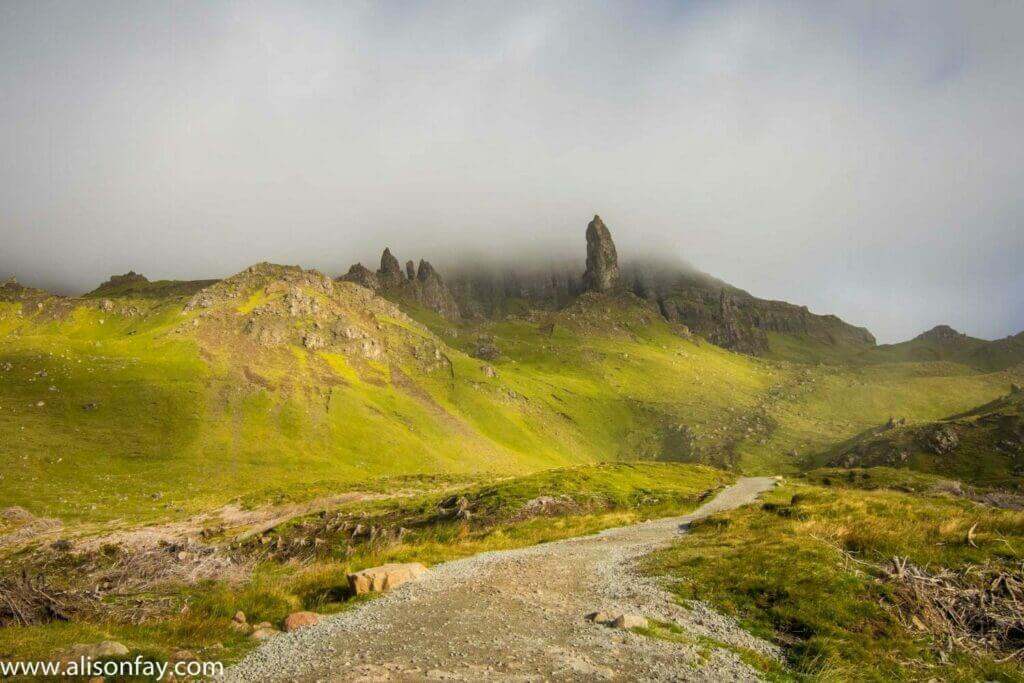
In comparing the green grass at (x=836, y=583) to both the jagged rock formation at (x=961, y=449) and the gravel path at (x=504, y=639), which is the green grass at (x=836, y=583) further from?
the jagged rock formation at (x=961, y=449)

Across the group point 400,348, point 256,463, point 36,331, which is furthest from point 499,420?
point 36,331

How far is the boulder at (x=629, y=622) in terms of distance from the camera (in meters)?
14.6

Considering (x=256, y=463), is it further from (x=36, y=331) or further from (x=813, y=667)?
(x=36, y=331)

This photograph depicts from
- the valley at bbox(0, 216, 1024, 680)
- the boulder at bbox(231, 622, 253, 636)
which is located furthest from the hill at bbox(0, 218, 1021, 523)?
the boulder at bbox(231, 622, 253, 636)

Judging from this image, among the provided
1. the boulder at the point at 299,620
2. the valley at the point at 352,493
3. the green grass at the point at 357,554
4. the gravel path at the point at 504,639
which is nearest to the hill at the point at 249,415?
the valley at the point at 352,493

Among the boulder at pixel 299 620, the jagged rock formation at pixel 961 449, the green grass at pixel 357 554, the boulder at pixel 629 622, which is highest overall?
the boulder at pixel 629 622

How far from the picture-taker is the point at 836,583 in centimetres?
1719

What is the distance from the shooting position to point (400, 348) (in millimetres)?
192125

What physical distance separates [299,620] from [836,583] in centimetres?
1776

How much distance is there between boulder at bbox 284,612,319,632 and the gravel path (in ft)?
1.21

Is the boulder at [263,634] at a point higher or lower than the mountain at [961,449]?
higher

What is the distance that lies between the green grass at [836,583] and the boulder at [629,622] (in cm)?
360

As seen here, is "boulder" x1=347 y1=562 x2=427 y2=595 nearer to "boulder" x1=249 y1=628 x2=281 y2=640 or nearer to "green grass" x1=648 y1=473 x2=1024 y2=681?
"boulder" x1=249 y1=628 x2=281 y2=640

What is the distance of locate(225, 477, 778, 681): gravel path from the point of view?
37.5 ft
